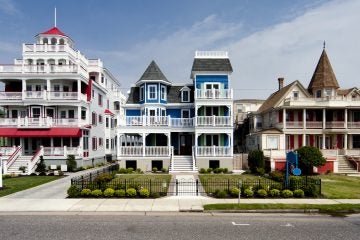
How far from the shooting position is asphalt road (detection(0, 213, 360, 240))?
33.3ft

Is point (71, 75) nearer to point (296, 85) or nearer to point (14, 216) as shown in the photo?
point (14, 216)

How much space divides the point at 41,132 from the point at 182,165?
16.4m

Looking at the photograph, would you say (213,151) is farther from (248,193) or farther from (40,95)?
(40,95)

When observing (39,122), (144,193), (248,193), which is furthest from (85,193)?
(39,122)

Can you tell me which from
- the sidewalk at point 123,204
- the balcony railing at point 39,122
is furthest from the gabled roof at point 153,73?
the sidewalk at point 123,204

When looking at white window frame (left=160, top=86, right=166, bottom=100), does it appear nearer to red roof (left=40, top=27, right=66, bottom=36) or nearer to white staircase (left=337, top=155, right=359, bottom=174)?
red roof (left=40, top=27, right=66, bottom=36)

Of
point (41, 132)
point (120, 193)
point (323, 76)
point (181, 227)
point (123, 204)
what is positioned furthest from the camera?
point (323, 76)

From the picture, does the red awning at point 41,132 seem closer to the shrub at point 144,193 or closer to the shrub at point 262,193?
the shrub at point 144,193

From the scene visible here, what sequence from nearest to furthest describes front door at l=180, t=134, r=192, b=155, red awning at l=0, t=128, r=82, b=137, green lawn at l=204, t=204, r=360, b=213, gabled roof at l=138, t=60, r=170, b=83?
green lawn at l=204, t=204, r=360, b=213, red awning at l=0, t=128, r=82, b=137, gabled roof at l=138, t=60, r=170, b=83, front door at l=180, t=134, r=192, b=155

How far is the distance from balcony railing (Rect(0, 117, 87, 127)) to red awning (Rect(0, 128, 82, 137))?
→ 592 millimetres

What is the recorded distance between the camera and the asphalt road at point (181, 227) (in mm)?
10141

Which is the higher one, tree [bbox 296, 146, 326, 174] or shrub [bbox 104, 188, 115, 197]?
A: tree [bbox 296, 146, 326, 174]

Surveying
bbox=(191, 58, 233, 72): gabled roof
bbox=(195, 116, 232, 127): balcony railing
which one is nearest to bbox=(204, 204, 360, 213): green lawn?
bbox=(195, 116, 232, 127): balcony railing

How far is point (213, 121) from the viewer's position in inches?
1191
